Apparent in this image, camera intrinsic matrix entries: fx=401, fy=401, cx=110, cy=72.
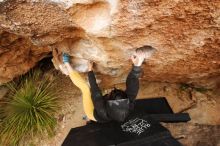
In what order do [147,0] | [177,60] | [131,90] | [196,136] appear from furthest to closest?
1. [196,136]
2. [177,60]
3. [131,90]
4. [147,0]

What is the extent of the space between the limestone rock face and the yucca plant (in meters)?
0.72

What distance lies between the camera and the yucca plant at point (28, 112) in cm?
621

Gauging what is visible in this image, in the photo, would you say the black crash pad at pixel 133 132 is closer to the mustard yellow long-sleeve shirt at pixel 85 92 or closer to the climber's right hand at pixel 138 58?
Result: the mustard yellow long-sleeve shirt at pixel 85 92

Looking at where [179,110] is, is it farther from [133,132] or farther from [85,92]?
[85,92]

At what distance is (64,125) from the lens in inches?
248

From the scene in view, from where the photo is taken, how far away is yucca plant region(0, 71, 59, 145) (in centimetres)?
621

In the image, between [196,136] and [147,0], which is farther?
[196,136]

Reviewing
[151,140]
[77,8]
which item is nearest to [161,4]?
[77,8]

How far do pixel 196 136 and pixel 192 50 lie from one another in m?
1.56

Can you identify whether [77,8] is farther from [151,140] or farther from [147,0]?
[151,140]

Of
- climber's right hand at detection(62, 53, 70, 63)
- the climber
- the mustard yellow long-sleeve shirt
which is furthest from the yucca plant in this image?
the climber

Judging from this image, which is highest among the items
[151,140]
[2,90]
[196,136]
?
[2,90]

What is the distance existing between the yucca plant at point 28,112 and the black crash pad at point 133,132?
941mm

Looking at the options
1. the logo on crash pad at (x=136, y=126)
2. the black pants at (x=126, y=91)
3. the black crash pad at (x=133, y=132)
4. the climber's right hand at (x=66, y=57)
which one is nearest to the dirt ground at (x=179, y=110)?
the black crash pad at (x=133, y=132)
